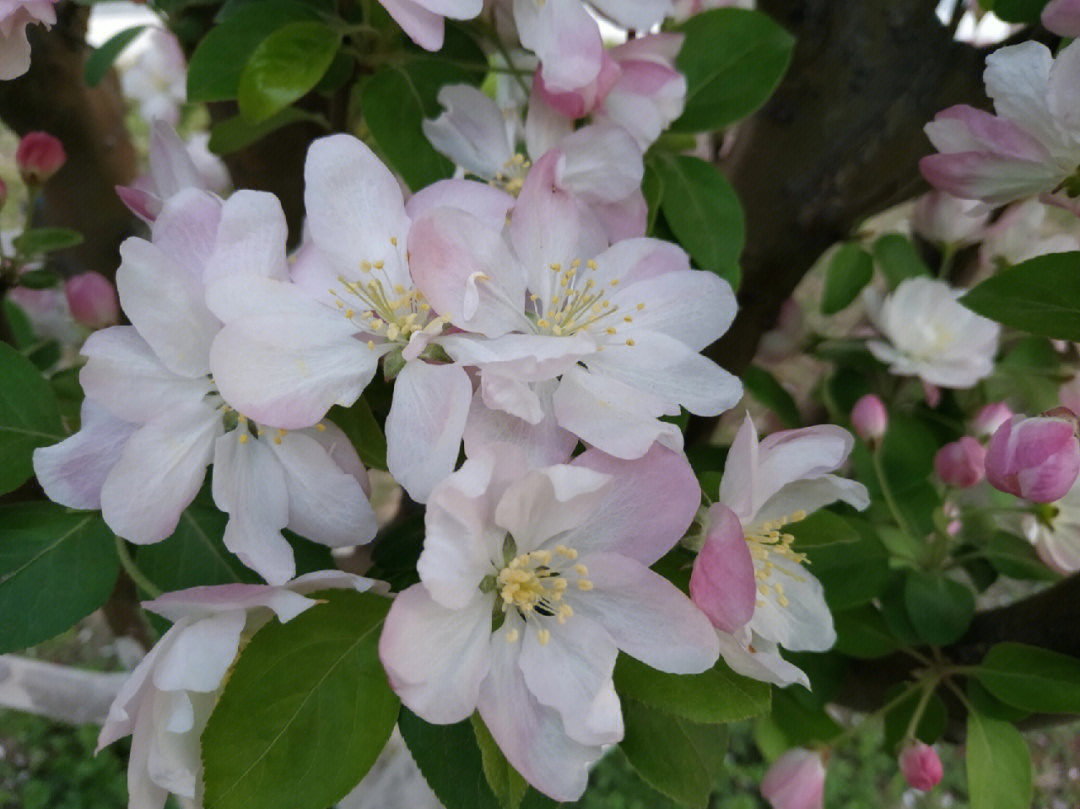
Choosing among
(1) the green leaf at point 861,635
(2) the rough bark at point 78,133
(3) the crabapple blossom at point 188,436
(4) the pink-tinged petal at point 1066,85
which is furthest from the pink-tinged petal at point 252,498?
(2) the rough bark at point 78,133

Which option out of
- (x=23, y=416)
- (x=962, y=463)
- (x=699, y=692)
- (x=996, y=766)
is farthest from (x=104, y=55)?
(x=996, y=766)

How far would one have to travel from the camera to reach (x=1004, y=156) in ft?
1.61

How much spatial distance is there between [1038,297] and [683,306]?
20 centimetres

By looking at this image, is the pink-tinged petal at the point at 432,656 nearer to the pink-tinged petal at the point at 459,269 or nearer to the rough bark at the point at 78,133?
the pink-tinged petal at the point at 459,269

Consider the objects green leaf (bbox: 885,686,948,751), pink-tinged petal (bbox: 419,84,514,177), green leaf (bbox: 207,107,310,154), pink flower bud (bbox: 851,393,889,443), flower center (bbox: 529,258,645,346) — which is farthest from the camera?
pink flower bud (bbox: 851,393,889,443)

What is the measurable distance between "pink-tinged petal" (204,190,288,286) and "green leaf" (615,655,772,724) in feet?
0.82

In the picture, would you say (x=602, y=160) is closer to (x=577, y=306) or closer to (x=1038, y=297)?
(x=577, y=306)

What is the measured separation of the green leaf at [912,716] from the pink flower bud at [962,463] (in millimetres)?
196

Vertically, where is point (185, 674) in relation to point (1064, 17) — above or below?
below

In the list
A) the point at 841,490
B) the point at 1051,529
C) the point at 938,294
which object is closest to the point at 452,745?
the point at 841,490

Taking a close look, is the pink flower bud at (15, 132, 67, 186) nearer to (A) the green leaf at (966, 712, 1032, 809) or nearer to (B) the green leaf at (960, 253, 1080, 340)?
(B) the green leaf at (960, 253, 1080, 340)

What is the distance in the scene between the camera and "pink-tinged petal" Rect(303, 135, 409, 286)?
1.34 feet

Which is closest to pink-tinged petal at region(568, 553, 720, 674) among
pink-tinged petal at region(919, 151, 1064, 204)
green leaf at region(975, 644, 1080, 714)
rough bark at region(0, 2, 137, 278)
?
pink-tinged petal at region(919, 151, 1064, 204)

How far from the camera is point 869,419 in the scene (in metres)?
0.87
